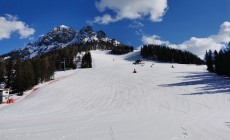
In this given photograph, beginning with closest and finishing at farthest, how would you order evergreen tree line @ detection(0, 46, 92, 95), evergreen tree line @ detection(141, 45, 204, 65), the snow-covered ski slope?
1. the snow-covered ski slope
2. evergreen tree line @ detection(0, 46, 92, 95)
3. evergreen tree line @ detection(141, 45, 204, 65)

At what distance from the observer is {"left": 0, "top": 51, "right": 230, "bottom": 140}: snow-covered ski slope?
1617cm

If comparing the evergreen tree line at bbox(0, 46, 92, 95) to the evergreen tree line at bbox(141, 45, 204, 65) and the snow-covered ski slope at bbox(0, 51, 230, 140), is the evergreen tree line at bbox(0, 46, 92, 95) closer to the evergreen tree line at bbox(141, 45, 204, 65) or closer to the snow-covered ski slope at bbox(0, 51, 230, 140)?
the snow-covered ski slope at bbox(0, 51, 230, 140)

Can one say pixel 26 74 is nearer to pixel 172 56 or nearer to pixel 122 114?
pixel 122 114

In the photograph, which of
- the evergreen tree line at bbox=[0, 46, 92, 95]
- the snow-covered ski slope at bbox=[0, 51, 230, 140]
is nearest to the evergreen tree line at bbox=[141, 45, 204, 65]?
the evergreen tree line at bbox=[0, 46, 92, 95]

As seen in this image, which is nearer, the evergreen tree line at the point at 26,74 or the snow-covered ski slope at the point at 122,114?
the snow-covered ski slope at the point at 122,114

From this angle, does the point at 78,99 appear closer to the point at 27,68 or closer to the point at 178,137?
the point at 178,137

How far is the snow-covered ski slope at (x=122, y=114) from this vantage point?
16.2 meters

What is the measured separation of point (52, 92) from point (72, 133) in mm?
32466

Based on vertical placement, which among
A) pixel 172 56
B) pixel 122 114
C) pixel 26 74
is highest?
pixel 172 56

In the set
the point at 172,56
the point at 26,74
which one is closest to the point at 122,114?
the point at 26,74

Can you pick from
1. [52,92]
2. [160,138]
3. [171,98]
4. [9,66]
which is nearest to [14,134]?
[160,138]

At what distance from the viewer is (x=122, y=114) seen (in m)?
25.9

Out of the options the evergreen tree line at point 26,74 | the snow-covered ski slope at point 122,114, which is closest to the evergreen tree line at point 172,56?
the evergreen tree line at point 26,74

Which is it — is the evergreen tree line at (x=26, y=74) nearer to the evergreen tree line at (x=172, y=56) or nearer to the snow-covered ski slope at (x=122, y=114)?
the snow-covered ski slope at (x=122, y=114)
